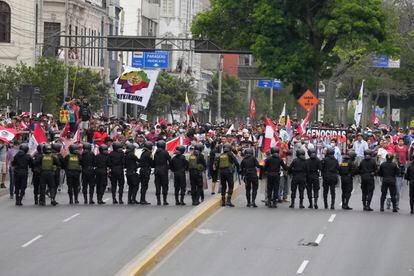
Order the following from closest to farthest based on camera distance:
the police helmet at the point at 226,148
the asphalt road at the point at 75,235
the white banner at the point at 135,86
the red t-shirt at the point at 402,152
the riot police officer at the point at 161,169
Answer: the asphalt road at the point at 75,235 → the riot police officer at the point at 161,169 → the police helmet at the point at 226,148 → the red t-shirt at the point at 402,152 → the white banner at the point at 135,86

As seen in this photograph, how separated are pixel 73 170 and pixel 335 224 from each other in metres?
7.10

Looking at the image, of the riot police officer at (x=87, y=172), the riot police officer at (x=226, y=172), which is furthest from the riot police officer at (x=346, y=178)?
the riot police officer at (x=87, y=172)

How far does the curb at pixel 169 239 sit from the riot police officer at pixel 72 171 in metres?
3.31

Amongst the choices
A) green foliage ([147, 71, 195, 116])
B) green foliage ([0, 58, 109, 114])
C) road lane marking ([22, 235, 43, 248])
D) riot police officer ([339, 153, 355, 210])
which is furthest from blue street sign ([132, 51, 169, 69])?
road lane marking ([22, 235, 43, 248])

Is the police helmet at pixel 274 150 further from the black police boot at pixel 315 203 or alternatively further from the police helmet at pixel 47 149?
the police helmet at pixel 47 149

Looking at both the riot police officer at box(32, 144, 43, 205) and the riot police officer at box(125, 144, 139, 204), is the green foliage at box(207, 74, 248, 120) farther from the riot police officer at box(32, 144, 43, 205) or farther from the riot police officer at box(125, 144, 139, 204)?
the riot police officer at box(32, 144, 43, 205)

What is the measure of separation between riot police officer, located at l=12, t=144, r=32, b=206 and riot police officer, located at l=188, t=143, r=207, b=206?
4011 millimetres

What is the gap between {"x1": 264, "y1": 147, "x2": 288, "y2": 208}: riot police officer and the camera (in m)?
30.0

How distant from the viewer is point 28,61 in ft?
204

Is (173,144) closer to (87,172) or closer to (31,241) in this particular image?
(87,172)

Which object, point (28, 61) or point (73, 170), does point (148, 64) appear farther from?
point (73, 170)

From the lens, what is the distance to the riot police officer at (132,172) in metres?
30.0

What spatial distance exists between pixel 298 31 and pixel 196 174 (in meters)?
23.8

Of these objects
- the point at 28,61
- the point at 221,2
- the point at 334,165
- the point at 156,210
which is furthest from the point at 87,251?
the point at 28,61
